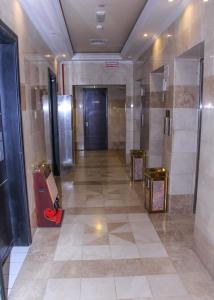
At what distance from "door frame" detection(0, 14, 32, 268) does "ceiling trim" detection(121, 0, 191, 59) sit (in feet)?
5.48

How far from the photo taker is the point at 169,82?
3576mm

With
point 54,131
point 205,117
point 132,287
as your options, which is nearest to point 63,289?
point 132,287

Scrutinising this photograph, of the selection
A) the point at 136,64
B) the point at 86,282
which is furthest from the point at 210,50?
the point at 136,64

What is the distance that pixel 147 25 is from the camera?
12.3 ft

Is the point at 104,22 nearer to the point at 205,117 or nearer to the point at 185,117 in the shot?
the point at 185,117

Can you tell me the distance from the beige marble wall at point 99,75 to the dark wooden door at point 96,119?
217 cm

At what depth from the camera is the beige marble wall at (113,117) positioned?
29.5 feet

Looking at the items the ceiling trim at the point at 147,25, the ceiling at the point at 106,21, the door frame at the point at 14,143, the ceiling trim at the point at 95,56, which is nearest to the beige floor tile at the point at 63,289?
the door frame at the point at 14,143

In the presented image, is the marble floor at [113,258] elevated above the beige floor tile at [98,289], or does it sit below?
above

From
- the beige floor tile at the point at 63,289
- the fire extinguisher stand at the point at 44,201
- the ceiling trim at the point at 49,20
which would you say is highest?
the ceiling trim at the point at 49,20

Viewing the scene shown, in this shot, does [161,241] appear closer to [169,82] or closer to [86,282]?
[86,282]

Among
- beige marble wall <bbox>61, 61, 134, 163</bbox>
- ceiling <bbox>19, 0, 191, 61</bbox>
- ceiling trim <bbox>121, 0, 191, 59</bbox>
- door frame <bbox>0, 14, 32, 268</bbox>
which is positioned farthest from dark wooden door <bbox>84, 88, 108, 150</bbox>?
door frame <bbox>0, 14, 32, 268</bbox>

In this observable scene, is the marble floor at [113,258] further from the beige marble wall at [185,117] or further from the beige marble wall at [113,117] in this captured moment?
the beige marble wall at [113,117]

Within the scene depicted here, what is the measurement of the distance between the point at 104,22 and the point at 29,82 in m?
1.68
